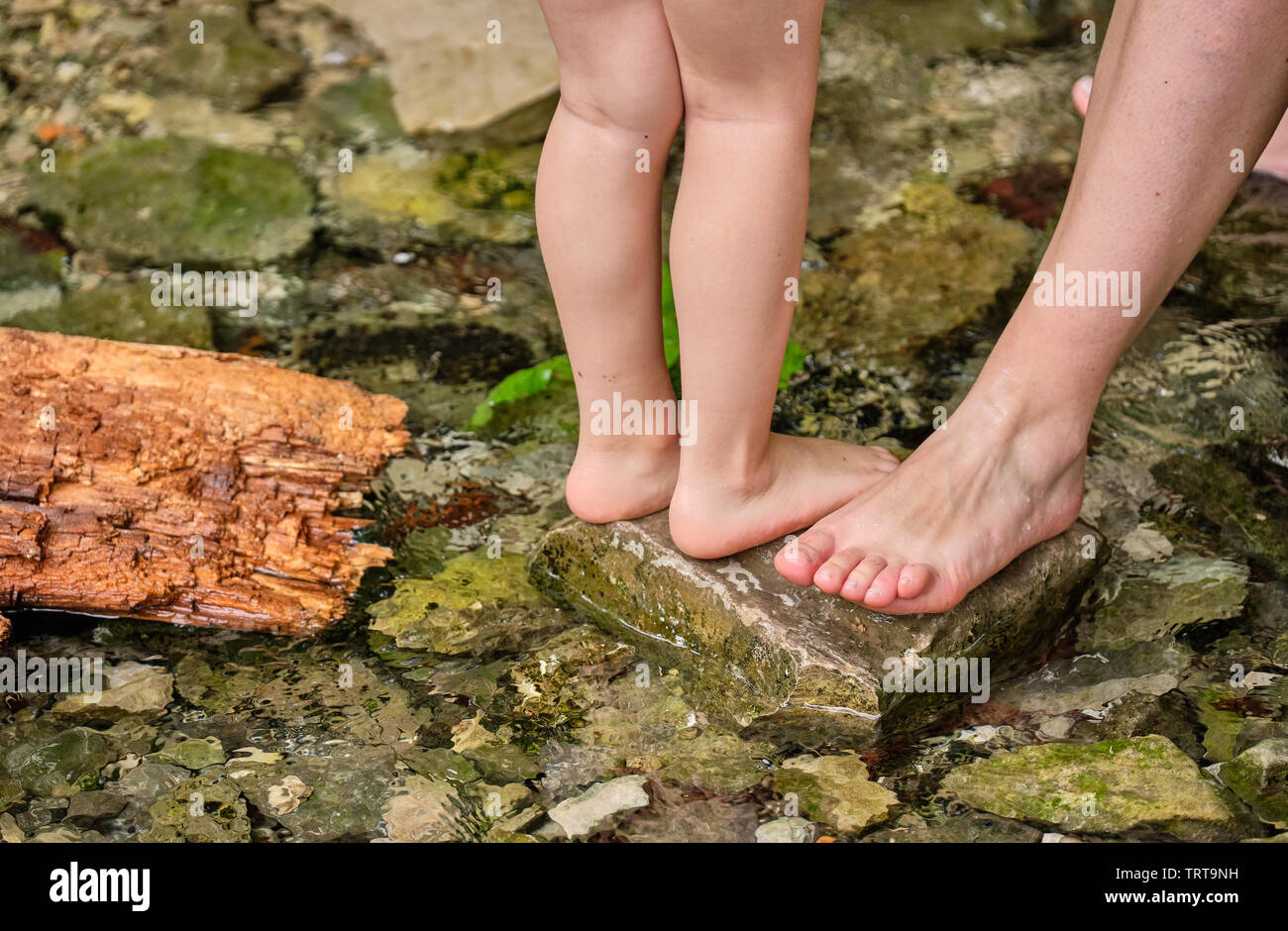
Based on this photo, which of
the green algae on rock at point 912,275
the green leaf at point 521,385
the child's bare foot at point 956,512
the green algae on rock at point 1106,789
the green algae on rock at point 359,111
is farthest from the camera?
the green algae on rock at point 359,111

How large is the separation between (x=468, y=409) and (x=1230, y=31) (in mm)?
1528

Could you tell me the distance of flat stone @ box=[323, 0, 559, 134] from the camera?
3377mm

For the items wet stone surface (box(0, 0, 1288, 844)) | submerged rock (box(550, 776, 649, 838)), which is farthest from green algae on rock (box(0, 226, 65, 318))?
submerged rock (box(550, 776, 649, 838))

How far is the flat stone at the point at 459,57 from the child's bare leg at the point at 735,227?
6.17ft

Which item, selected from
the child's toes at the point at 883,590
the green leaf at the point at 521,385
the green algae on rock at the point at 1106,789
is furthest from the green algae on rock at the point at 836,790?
the green leaf at the point at 521,385

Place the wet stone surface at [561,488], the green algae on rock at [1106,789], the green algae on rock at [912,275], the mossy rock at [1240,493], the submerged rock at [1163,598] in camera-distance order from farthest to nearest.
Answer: the green algae on rock at [912,275] < the mossy rock at [1240,493] < the submerged rock at [1163,598] < the wet stone surface at [561,488] < the green algae on rock at [1106,789]

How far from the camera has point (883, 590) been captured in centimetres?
173

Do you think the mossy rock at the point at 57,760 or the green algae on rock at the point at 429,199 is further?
the green algae on rock at the point at 429,199

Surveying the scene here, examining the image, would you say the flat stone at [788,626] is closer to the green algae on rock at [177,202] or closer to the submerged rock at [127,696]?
the submerged rock at [127,696]

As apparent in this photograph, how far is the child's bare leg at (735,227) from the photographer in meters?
1.46

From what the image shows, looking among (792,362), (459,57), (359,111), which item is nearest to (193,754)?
(792,362)

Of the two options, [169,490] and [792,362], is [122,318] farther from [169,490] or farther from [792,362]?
[792,362]

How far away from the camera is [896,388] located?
248 centimetres

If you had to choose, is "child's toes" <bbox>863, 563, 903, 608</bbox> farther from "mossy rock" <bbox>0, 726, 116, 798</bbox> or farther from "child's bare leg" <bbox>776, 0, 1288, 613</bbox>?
"mossy rock" <bbox>0, 726, 116, 798</bbox>
